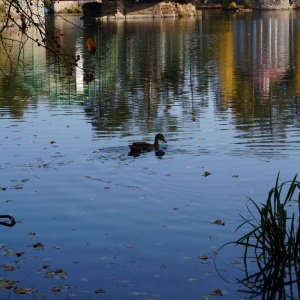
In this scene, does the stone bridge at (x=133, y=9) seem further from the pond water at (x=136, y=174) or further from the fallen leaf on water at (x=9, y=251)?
the fallen leaf on water at (x=9, y=251)

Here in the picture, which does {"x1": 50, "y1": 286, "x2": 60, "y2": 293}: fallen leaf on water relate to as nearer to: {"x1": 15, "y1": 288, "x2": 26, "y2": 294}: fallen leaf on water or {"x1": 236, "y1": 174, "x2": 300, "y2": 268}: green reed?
{"x1": 15, "y1": 288, "x2": 26, "y2": 294}: fallen leaf on water

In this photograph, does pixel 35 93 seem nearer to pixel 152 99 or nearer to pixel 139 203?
pixel 152 99

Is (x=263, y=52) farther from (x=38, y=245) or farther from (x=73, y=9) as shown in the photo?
(x=73, y=9)

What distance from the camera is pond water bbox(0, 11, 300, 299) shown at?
9.71 m

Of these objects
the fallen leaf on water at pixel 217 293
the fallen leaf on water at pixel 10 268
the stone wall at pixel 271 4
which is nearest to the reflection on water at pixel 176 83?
the fallen leaf on water at pixel 10 268

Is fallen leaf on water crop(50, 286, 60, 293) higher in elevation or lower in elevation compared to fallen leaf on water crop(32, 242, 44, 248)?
lower

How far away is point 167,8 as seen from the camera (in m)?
85.4

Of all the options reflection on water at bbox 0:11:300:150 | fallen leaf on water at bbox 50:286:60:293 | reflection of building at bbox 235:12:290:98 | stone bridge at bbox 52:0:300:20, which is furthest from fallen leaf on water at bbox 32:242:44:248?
stone bridge at bbox 52:0:300:20

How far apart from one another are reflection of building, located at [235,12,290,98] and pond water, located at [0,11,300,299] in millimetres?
307

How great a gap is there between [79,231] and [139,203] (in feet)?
5.06

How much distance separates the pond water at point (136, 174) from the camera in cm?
971

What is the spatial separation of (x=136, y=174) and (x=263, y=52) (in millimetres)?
27441

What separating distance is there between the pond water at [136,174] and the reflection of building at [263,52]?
31 centimetres

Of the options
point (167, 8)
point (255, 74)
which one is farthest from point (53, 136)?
point (167, 8)
